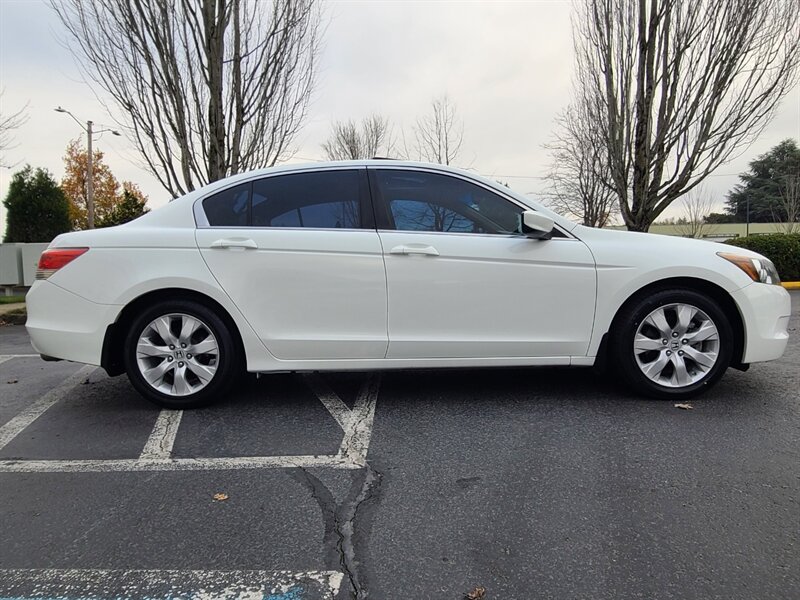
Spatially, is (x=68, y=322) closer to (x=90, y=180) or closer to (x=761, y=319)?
(x=761, y=319)

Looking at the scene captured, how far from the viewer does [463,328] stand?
12.0 feet

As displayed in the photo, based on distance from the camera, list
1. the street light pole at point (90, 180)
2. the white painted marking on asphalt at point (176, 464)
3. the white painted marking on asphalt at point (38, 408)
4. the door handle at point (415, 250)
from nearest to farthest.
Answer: the white painted marking on asphalt at point (176, 464), the white painted marking on asphalt at point (38, 408), the door handle at point (415, 250), the street light pole at point (90, 180)

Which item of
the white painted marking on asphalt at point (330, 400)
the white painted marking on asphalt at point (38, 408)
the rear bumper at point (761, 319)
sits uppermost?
the rear bumper at point (761, 319)

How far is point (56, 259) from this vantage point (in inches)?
145

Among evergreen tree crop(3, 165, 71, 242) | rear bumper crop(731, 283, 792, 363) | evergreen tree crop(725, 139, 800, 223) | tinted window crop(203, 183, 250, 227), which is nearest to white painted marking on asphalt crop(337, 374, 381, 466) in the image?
tinted window crop(203, 183, 250, 227)

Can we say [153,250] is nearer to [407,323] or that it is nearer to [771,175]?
[407,323]

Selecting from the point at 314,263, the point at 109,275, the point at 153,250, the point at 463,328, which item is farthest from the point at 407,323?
the point at 109,275

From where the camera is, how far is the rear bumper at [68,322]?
11.9 feet

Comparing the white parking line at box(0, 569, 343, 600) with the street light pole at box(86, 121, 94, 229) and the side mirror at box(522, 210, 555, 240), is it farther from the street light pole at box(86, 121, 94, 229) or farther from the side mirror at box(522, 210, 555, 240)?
the street light pole at box(86, 121, 94, 229)

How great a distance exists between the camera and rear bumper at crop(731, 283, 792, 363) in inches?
146

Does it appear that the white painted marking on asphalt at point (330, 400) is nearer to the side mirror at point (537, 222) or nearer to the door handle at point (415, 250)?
the door handle at point (415, 250)

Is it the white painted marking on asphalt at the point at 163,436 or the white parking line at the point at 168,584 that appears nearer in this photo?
the white parking line at the point at 168,584

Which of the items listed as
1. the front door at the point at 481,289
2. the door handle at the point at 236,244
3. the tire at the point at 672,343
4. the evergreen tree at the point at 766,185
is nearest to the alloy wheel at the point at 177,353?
the door handle at the point at 236,244

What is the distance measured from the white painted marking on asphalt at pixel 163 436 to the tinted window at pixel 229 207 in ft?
4.30
